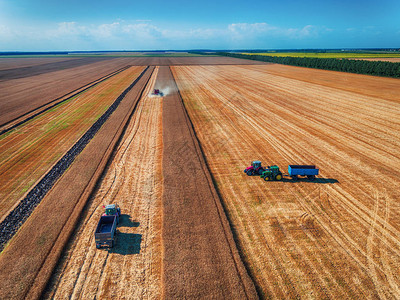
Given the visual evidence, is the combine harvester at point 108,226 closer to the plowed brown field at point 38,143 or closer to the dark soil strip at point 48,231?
the dark soil strip at point 48,231

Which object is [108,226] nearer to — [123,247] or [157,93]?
[123,247]

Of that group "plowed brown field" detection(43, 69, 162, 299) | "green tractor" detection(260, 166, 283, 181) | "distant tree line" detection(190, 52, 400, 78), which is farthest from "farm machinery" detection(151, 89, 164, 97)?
"distant tree line" detection(190, 52, 400, 78)

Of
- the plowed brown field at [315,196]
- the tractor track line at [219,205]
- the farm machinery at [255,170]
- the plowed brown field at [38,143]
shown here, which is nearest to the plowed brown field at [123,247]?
the tractor track line at [219,205]

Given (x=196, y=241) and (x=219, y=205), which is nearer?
(x=196, y=241)

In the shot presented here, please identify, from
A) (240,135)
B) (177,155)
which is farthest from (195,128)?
(177,155)

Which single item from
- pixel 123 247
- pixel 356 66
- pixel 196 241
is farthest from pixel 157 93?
pixel 356 66

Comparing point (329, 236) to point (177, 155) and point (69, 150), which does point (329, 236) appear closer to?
point (177, 155)
